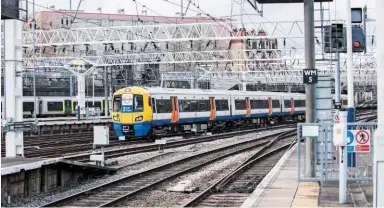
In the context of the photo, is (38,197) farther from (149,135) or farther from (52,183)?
(149,135)

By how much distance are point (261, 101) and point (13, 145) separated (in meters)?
32.2

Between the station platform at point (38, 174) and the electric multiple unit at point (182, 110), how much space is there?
12.3 m

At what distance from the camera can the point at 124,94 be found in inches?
1149

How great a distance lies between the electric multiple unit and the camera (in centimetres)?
2884

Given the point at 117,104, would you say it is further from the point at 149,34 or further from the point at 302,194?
the point at 302,194

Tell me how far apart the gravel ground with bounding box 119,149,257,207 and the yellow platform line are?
226cm

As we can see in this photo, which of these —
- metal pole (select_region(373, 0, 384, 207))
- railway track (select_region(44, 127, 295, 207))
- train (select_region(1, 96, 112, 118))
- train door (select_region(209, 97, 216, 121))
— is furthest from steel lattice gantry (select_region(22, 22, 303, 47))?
metal pole (select_region(373, 0, 384, 207))

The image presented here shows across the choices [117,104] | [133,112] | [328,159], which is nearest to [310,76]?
[328,159]

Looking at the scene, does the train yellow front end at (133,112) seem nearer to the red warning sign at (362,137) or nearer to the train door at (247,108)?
the train door at (247,108)

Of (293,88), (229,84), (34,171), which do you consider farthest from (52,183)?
(293,88)

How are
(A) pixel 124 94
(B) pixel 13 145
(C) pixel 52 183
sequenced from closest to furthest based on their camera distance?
(C) pixel 52 183
(B) pixel 13 145
(A) pixel 124 94

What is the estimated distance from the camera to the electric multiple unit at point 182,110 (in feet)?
94.6

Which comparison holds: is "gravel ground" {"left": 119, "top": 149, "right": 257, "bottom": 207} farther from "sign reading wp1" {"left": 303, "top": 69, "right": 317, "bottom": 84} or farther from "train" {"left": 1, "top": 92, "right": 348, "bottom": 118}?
"train" {"left": 1, "top": 92, "right": 348, "bottom": 118}

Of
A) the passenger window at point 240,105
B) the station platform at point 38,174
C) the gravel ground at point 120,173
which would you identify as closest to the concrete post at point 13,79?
the station platform at point 38,174
